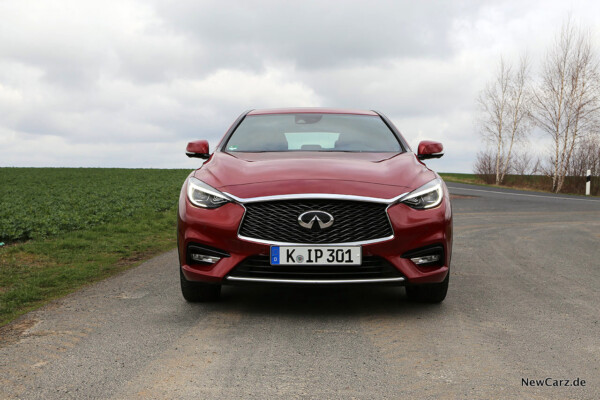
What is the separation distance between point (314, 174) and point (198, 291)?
1332mm

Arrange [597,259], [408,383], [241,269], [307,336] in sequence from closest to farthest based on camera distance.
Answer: [408,383] < [307,336] < [241,269] < [597,259]

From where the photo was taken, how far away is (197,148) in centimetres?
586

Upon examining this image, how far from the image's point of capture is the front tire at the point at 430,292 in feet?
16.3

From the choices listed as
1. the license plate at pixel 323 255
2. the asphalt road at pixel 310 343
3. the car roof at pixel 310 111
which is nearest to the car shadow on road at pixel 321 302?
the asphalt road at pixel 310 343

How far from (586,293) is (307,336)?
2.99 meters

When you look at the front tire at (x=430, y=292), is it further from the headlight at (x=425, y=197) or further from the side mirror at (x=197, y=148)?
the side mirror at (x=197, y=148)

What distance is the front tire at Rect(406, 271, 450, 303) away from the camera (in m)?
4.97

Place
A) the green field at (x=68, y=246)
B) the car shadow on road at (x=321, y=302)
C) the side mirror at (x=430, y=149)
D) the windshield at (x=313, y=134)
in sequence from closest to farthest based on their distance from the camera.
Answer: the car shadow on road at (x=321, y=302)
the windshield at (x=313, y=134)
the side mirror at (x=430, y=149)
the green field at (x=68, y=246)

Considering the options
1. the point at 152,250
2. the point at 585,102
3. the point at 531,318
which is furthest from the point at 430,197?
the point at 585,102

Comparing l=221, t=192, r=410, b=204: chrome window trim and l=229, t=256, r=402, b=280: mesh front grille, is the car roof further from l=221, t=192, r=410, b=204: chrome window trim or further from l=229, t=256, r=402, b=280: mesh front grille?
l=229, t=256, r=402, b=280: mesh front grille

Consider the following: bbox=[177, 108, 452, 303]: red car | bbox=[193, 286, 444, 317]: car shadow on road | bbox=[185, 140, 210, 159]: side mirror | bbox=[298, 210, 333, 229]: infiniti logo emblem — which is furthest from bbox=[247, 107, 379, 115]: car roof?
bbox=[298, 210, 333, 229]: infiniti logo emblem

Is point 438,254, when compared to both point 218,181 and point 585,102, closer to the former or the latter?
point 218,181

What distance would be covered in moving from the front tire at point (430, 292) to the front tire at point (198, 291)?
1571 mm

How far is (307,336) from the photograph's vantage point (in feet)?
13.5
